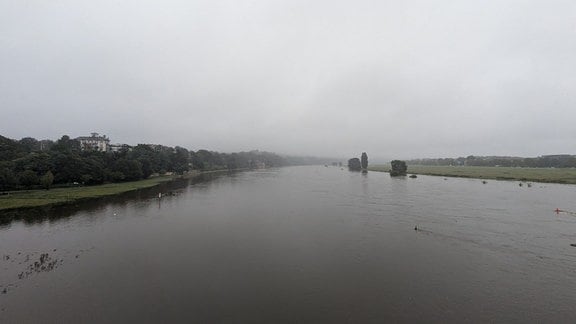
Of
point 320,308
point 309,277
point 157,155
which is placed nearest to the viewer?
point 320,308

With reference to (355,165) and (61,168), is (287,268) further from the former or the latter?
(355,165)

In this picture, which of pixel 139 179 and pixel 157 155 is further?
pixel 157 155

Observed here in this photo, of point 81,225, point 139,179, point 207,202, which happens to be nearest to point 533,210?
point 207,202

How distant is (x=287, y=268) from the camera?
1884 cm

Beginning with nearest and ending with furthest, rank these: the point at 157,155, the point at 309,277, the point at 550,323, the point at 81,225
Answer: the point at 550,323
the point at 309,277
the point at 81,225
the point at 157,155

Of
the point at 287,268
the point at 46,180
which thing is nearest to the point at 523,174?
the point at 287,268

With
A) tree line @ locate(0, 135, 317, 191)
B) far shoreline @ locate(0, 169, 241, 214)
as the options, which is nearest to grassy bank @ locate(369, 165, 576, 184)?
far shoreline @ locate(0, 169, 241, 214)

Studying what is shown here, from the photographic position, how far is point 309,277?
1753 cm

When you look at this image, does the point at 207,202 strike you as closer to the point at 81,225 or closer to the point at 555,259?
the point at 81,225

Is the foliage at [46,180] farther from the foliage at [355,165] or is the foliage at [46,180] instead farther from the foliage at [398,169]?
the foliage at [355,165]

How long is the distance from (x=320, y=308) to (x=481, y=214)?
102ft

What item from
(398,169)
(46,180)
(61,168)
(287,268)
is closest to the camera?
(287,268)

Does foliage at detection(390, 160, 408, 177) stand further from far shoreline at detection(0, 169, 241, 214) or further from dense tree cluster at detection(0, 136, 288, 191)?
far shoreline at detection(0, 169, 241, 214)

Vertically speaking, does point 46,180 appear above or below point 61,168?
below
